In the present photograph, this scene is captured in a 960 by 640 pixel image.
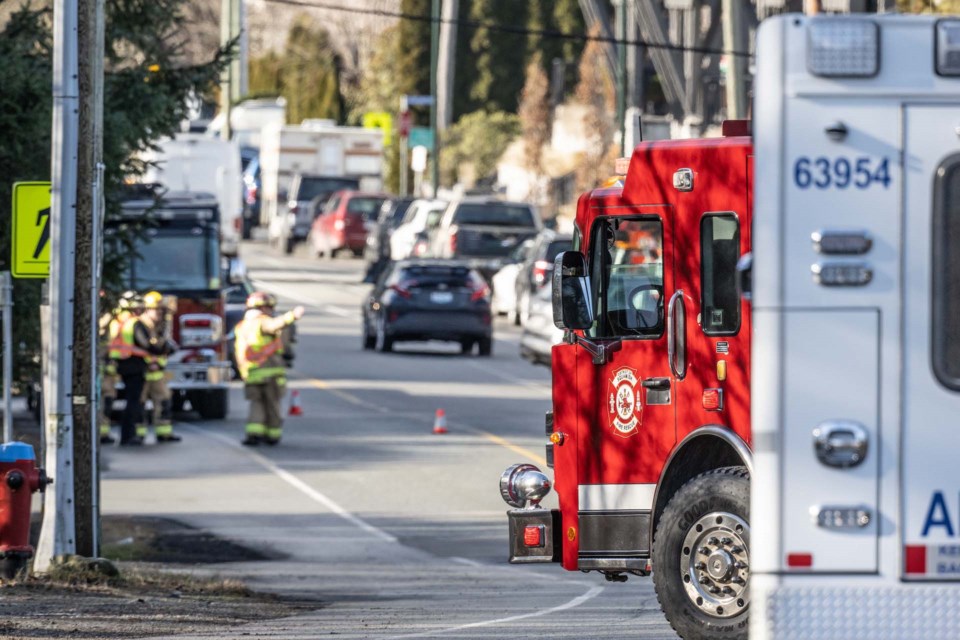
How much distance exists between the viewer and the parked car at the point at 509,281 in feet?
124

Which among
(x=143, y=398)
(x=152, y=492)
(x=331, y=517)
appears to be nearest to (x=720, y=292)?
(x=331, y=517)

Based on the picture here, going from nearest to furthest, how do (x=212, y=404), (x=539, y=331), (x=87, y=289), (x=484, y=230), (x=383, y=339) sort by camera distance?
(x=87, y=289)
(x=212, y=404)
(x=539, y=331)
(x=383, y=339)
(x=484, y=230)

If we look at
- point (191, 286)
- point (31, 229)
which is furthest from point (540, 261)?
point (31, 229)

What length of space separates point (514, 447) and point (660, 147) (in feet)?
39.3

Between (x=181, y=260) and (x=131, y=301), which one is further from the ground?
(x=181, y=260)

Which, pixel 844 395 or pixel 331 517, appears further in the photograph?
pixel 331 517

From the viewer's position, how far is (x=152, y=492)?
19.8 m

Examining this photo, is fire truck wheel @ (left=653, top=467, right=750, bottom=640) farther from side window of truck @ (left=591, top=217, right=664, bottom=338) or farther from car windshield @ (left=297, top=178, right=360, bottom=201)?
car windshield @ (left=297, top=178, right=360, bottom=201)

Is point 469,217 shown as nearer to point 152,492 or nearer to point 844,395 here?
point 152,492

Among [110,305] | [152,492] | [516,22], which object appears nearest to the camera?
[152,492]

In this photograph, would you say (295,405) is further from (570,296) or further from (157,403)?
(570,296)

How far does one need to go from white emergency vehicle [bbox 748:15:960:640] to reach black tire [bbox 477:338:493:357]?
1001 inches

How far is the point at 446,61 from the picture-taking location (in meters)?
66.1

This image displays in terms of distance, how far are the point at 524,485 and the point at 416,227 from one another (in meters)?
33.3
